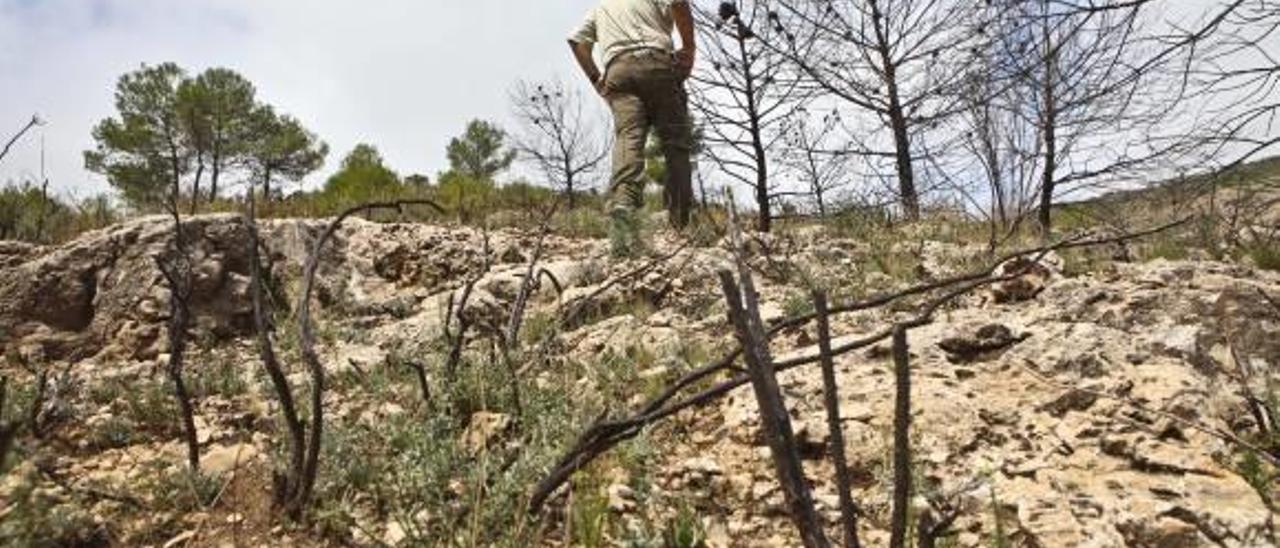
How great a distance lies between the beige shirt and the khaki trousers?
58 millimetres

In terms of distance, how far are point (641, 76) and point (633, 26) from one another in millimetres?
317

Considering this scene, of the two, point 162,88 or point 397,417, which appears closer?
point 397,417

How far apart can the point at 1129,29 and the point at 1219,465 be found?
3.14 m

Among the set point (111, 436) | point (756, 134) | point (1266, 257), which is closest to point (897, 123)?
point (756, 134)

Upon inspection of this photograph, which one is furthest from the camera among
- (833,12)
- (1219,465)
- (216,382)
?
(833,12)

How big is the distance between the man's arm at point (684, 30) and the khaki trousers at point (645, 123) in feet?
0.26

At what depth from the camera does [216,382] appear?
3479 mm

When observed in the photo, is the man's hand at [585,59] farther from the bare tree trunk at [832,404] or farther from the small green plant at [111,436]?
Result: the bare tree trunk at [832,404]

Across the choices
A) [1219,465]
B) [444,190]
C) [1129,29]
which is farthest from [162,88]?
[1219,465]

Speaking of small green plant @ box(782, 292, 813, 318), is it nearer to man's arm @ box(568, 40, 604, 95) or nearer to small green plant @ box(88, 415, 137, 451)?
small green plant @ box(88, 415, 137, 451)

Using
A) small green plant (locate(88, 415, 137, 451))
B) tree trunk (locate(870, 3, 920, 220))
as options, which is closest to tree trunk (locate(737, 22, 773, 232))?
tree trunk (locate(870, 3, 920, 220))

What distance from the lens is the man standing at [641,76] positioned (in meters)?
6.10

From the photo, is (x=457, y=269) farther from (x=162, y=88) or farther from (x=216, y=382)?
(x=162, y=88)

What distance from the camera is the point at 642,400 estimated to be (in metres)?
2.92
